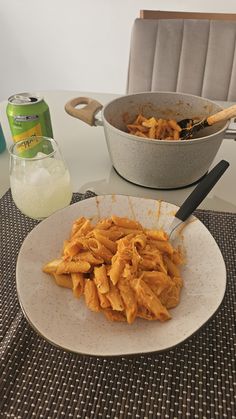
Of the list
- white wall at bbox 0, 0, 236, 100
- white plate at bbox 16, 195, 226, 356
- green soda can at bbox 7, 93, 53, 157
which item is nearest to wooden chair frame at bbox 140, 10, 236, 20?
white wall at bbox 0, 0, 236, 100

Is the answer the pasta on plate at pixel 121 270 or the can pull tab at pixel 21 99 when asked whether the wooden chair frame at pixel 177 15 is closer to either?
the can pull tab at pixel 21 99

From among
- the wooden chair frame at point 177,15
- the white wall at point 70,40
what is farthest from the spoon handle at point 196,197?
the white wall at point 70,40

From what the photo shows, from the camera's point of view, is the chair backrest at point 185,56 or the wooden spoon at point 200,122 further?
the chair backrest at point 185,56

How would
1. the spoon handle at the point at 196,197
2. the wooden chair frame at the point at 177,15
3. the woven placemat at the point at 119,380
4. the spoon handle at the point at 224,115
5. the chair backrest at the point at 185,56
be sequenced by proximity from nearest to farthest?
the woven placemat at the point at 119,380, the spoon handle at the point at 196,197, the spoon handle at the point at 224,115, the chair backrest at the point at 185,56, the wooden chair frame at the point at 177,15

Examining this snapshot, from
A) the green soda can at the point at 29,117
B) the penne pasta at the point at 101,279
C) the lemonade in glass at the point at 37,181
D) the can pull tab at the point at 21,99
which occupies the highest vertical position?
the can pull tab at the point at 21,99

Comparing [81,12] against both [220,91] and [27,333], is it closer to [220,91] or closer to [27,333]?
[220,91]

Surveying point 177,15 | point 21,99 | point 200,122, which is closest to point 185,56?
point 177,15

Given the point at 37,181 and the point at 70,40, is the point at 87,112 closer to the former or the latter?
the point at 37,181
